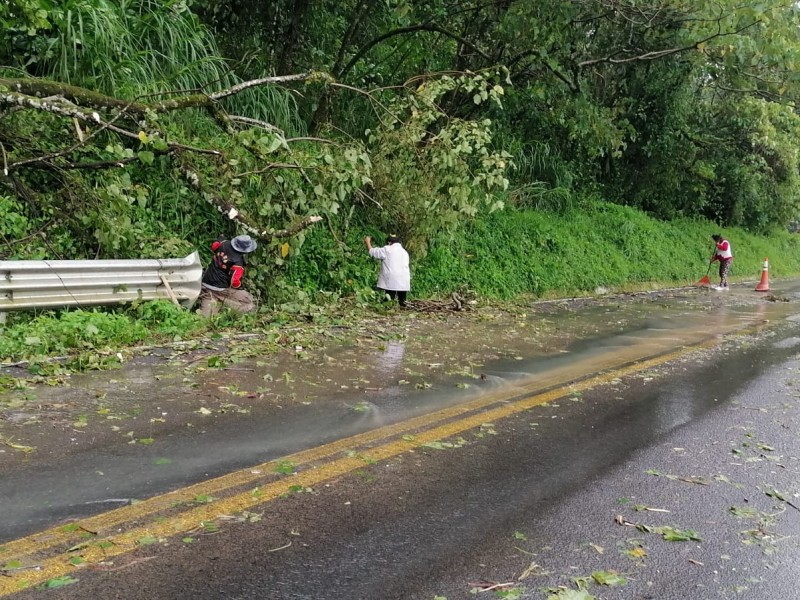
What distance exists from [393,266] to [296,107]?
10.8ft

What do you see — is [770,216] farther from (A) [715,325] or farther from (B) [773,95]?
(A) [715,325]

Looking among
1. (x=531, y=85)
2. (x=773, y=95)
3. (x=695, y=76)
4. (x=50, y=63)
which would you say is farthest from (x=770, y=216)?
(x=50, y=63)

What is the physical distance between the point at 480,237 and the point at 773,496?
10.8m

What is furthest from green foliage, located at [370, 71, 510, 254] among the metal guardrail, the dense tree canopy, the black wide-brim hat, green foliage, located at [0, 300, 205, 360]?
green foliage, located at [0, 300, 205, 360]

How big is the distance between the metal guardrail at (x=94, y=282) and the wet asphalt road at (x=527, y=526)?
4.66m

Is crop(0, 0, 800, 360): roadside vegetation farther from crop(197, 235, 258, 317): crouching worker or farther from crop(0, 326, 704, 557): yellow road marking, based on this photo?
crop(0, 326, 704, 557): yellow road marking

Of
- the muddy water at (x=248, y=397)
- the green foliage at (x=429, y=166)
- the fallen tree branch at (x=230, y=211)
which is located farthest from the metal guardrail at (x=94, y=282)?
the green foliage at (x=429, y=166)

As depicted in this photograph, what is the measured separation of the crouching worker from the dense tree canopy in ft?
1.08

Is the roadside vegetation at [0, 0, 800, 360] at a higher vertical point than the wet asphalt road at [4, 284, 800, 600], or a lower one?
higher

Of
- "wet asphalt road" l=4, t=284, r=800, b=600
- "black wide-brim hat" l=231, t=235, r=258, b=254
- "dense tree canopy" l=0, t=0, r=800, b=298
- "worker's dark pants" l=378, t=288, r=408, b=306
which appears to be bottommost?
"wet asphalt road" l=4, t=284, r=800, b=600

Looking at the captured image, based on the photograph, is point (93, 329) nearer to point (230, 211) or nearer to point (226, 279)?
point (226, 279)

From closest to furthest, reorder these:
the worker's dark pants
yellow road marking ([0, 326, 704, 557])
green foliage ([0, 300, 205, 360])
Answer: yellow road marking ([0, 326, 704, 557]) → green foliage ([0, 300, 205, 360]) → the worker's dark pants

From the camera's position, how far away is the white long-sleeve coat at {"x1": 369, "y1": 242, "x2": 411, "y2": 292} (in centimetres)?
1116

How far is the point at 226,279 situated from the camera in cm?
919
